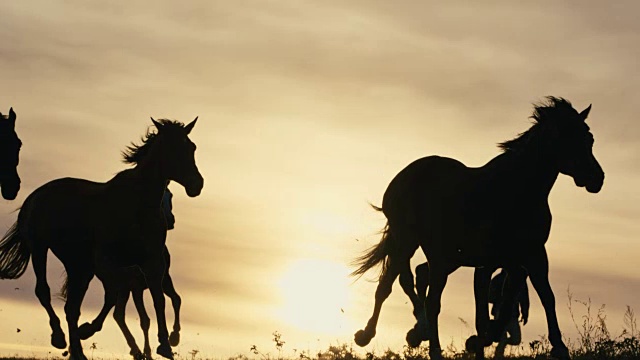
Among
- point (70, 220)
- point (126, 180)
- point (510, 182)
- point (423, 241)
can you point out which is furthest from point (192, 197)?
point (510, 182)

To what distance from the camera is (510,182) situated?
13.2 m

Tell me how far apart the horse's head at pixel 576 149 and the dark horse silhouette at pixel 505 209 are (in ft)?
0.04

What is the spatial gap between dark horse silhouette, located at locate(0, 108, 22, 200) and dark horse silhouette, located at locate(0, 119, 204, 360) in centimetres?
60

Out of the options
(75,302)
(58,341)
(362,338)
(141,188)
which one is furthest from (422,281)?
(58,341)

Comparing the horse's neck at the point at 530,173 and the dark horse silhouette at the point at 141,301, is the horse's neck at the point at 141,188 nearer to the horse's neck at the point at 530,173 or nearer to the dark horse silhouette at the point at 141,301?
the dark horse silhouette at the point at 141,301

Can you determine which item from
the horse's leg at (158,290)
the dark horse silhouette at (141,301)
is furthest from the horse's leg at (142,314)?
the horse's leg at (158,290)

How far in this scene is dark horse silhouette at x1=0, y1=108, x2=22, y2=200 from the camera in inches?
628

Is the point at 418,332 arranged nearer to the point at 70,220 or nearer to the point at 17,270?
the point at 70,220

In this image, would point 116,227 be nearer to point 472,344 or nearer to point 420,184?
point 420,184

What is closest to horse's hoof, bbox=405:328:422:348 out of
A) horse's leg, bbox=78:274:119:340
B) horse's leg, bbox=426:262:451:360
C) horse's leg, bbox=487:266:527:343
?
horse's leg, bbox=426:262:451:360

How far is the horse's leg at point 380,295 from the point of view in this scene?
599 inches

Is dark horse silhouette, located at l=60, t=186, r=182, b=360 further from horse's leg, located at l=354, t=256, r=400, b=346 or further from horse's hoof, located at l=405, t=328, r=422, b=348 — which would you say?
horse's hoof, located at l=405, t=328, r=422, b=348

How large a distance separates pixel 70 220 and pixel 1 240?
7.65ft

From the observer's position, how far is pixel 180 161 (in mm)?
15109
